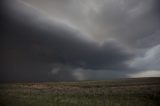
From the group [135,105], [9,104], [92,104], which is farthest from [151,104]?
[9,104]

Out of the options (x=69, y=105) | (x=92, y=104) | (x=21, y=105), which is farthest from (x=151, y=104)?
(x=21, y=105)

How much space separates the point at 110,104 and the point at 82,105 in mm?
2321

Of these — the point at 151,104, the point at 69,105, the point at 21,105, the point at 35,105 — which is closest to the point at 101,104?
the point at 69,105

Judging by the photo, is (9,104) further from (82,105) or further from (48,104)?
(82,105)

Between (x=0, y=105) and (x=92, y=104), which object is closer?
(x=0, y=105)

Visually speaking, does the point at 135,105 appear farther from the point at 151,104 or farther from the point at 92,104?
the point at 92,104

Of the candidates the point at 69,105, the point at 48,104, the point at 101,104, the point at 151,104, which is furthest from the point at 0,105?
the point at 151,104

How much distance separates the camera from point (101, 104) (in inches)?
668

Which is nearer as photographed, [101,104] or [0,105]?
[0,105]

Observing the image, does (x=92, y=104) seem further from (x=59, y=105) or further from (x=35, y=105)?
(x=35, y=105)

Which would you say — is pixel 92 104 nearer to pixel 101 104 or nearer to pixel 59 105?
pixel 101 104

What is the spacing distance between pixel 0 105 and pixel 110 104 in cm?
870

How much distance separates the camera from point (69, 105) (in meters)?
16.9

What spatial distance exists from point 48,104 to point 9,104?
312cm
